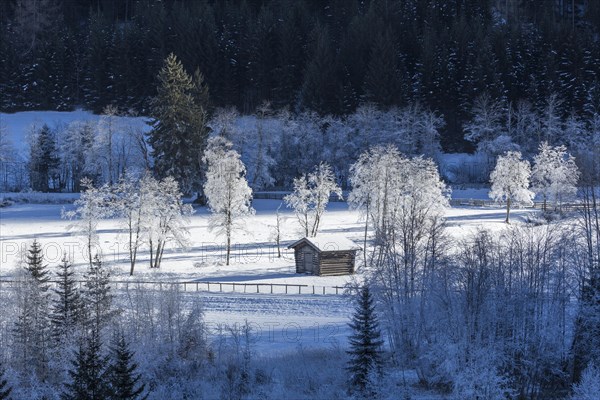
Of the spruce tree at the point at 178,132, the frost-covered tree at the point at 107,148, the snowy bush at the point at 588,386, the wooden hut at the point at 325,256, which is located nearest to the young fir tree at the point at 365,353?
the snowy bush at the point at 588,386

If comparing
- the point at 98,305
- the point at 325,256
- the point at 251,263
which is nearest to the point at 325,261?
the point at 325,256

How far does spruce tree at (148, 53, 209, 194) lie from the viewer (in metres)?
79.2

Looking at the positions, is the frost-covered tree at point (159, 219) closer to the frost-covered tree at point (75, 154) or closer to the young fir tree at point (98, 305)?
the young fir tree at point (98, 305)

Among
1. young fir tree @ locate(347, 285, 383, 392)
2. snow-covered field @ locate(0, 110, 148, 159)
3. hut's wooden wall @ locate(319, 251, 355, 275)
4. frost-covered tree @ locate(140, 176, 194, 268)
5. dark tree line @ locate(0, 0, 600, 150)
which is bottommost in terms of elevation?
young fir tree @ locate(347, 285, 383, 392)

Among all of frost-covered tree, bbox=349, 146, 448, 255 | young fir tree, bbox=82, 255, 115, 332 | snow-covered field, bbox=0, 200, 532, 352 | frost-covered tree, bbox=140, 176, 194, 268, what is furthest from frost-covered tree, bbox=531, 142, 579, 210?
young fir tree, bbox=82, 255, 115, 332

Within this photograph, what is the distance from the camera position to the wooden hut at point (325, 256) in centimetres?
5369

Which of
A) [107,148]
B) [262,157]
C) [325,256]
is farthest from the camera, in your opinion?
[262,157]

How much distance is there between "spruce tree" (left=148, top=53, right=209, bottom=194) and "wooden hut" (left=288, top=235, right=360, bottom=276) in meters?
27.5

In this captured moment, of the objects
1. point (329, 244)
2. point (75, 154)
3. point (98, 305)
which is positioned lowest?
point (98, 305)

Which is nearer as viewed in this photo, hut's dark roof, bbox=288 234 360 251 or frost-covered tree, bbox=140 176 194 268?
hut's dark roof, bbox=288 234 360 251

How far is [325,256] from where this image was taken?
53.7 metres

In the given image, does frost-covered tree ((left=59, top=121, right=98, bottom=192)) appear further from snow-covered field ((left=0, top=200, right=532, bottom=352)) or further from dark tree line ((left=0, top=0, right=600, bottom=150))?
dark tree line ((left=0, top=0, right=600, bottom=150))

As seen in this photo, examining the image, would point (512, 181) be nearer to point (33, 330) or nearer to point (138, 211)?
point (138, 211)

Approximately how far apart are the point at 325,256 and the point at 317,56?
59912mm
